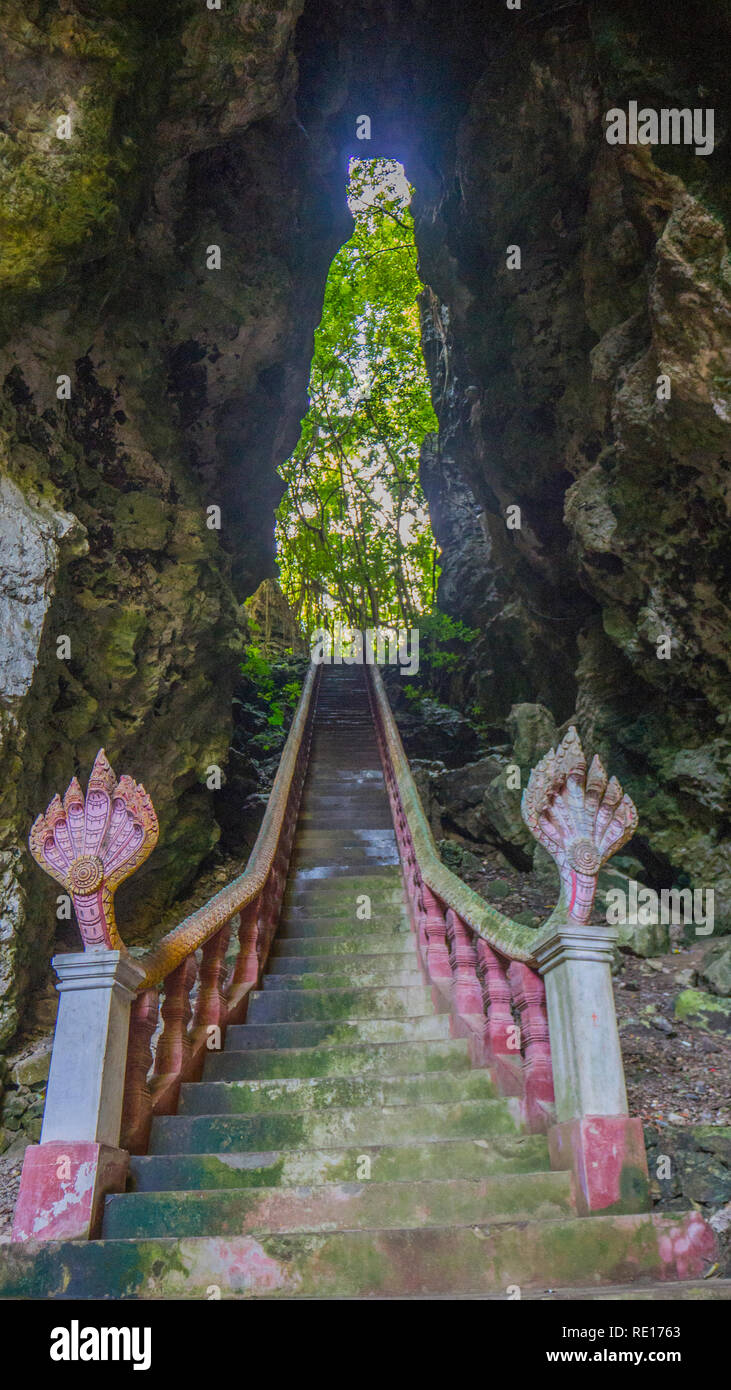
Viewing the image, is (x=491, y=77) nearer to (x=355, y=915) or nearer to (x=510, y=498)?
(x=510, y=498)

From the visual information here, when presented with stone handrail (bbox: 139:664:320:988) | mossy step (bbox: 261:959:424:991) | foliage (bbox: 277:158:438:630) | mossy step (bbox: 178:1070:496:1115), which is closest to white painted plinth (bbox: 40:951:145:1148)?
stone handrail (bbox: 139:664:320:988)

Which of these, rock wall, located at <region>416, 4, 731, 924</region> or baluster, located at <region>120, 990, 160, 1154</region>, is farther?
rock wall, located at <region>416, 4, 731, 924</region>

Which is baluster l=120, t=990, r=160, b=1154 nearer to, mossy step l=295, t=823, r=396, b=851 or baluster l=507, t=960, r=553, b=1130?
baluster l=507, t=960, r=553, b=1130

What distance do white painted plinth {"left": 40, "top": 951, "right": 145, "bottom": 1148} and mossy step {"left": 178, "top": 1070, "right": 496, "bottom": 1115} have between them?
2.91 feet

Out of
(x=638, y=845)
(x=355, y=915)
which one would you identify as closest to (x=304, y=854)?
(x=355, y=915)

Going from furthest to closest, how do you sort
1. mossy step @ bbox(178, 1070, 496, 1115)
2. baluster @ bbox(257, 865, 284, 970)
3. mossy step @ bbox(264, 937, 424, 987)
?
1. baluster @ bbox(257, 865, 284, 970)
2. mossy step @ bbox(264, 937, 424, 987)
3. mossy step @ bbox(178, 1070, 496, 1115)

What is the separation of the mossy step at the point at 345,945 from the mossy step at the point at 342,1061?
4.96ft

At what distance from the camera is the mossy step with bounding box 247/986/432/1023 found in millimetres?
6023

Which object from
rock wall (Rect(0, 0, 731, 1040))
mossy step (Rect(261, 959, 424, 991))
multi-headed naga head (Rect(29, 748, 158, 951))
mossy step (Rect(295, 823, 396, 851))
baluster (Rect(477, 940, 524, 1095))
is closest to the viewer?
multi-headed naga head (Rect(29, 748, 158, 951))

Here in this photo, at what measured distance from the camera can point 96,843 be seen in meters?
4.12

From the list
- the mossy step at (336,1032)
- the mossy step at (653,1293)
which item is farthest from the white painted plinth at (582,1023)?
the mossy step at (336,1032)

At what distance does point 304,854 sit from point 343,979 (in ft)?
9.66

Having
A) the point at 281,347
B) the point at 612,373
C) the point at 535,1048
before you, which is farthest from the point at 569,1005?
the point at 281,347

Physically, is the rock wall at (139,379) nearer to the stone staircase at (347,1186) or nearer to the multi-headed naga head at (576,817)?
the stone staircase at (347,1186)
